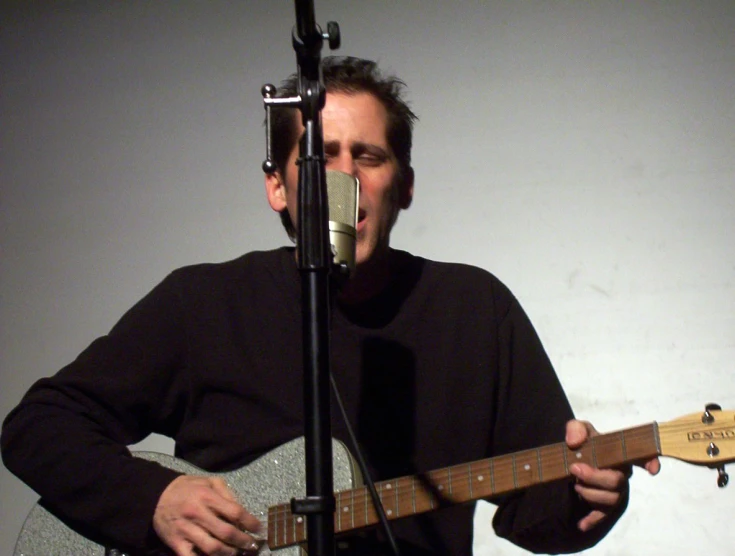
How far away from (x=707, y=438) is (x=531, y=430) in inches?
17.3

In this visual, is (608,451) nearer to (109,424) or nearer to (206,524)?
(206,524)

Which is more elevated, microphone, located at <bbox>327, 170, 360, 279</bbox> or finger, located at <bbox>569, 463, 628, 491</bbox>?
microphone, located at <bbox>327, 170, 360, 279</bbox>

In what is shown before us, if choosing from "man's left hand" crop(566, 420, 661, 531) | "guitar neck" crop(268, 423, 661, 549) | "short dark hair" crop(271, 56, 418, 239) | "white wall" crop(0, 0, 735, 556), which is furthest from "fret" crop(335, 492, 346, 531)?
"white wall" crop(0, 0, 735, 556)

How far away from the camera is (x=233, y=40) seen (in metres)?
2.21

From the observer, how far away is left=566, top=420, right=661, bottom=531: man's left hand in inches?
47.3

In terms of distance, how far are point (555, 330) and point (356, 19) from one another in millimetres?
910

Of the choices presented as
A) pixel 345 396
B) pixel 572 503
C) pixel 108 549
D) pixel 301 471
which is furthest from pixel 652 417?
pixel 108 549

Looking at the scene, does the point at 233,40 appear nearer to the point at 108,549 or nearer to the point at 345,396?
the point at 345,396

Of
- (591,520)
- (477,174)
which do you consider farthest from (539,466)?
(477,174)

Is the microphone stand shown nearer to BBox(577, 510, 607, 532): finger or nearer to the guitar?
the guitar

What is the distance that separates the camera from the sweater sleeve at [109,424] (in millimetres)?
1363

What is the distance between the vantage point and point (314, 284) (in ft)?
2.97

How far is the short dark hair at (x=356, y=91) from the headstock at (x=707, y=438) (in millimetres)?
760

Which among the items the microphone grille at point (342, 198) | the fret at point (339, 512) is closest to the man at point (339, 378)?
the fret at point (339, 512)
